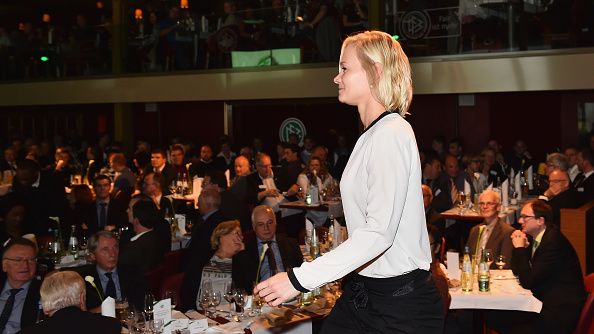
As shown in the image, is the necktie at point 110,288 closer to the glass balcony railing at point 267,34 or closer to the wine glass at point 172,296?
the wine glass at point 172,296

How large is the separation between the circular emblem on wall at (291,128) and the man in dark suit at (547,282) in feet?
31.1

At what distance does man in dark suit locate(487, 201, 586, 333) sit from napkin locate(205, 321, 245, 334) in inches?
72.4

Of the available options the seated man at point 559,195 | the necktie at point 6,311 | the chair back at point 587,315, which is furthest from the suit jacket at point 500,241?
the necktie at point 6,311

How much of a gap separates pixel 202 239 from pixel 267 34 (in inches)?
294

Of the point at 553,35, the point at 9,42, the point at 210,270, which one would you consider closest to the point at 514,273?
the point at 210,270

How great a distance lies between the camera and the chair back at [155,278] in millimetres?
5008

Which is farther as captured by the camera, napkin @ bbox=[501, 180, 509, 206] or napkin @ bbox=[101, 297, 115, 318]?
napkin @ bbox=[501, 180, 509, 206]

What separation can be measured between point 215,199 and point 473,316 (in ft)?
8.35

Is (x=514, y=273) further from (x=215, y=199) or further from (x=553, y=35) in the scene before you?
(x=553, y=35)

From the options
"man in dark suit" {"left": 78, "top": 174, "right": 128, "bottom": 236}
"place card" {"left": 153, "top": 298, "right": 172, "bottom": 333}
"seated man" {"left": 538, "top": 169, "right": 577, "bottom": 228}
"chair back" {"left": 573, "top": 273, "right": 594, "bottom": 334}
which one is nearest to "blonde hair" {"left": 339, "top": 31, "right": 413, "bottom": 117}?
"place card" {"left": 153, "top": 298, "right": 172, "bottom": 333}

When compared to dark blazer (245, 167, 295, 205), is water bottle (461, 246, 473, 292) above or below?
below

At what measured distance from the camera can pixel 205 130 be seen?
53.3 ft

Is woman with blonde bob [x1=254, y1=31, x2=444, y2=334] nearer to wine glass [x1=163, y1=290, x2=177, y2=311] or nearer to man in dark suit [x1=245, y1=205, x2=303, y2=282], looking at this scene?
wine glass [x1=163, y1=290, x2=177, y2=311]

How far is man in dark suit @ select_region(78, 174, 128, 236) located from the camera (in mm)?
7348
